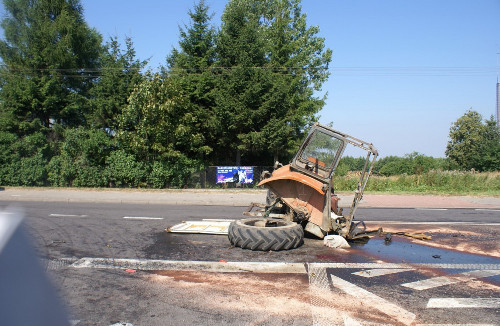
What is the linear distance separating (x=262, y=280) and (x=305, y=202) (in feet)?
9.56

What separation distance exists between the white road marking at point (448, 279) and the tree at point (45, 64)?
2824 cm

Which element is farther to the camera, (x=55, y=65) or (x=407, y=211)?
(x=55, y=65)

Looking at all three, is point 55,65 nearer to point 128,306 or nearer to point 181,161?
point 181,161

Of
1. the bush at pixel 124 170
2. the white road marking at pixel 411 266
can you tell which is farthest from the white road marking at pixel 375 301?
the bush at pixel 124 170

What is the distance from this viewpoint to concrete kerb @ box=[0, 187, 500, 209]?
17.2 m

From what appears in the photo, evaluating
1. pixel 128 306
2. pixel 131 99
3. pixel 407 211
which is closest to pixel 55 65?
pixel 131 99

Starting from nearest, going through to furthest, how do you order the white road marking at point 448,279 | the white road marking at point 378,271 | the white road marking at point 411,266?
the white road marking at point 448,279, the white road marking at point 378,271, the white road marking at point 411,266

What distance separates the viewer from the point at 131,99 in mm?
22203

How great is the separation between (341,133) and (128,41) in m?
21.8

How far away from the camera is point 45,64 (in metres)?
29.6

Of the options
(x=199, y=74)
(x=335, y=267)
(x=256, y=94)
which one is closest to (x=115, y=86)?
(x=199, y=74)

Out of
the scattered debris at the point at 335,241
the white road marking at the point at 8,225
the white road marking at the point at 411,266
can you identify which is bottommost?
the white road marking at the point at 411,266

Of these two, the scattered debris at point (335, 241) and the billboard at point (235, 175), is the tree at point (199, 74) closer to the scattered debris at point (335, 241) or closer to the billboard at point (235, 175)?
the billboard at point (235, 175)

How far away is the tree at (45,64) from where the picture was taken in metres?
27.5
